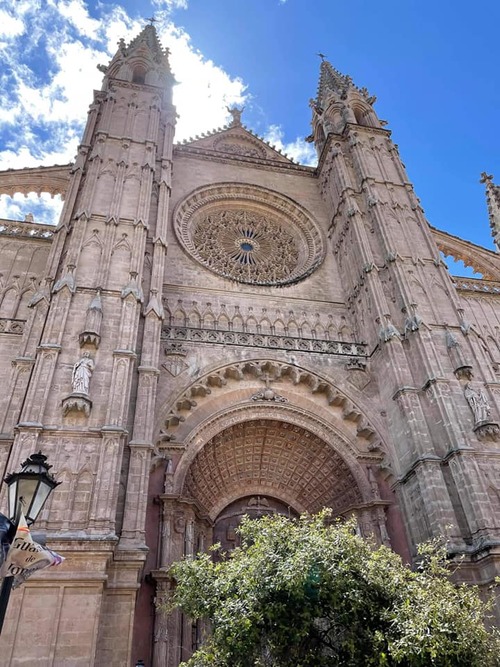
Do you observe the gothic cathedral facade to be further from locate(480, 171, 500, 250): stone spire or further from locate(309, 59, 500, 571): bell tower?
locate(480, 171, 500, 250): stone spire

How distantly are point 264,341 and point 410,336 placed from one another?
162 inches

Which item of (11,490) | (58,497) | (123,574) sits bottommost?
(11,490)

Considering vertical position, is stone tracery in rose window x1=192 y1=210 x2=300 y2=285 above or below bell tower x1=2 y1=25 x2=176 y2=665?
above

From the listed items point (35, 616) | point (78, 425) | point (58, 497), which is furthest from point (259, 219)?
point (35, 616)

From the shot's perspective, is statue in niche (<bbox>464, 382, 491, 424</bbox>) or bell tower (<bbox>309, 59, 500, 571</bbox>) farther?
statue in niche (<bbox>464, 382, 491, 424</bbox>)

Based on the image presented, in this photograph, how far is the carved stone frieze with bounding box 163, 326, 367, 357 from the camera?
14.4 metres

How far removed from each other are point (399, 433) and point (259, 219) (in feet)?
35.8

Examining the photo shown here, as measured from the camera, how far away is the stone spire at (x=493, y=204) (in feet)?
82.8

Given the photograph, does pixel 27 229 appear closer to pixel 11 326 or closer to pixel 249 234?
pixel 11 326

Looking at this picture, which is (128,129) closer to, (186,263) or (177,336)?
(186,263)

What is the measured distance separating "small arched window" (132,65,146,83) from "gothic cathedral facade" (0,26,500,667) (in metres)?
1.41

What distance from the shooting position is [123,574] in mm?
9195

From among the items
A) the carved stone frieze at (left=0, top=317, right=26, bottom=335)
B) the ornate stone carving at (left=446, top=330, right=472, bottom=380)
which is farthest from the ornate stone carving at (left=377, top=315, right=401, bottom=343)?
the carved stone frieze at (left=0, top=317, right=26, bottom=335)

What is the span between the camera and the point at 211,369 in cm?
1374
